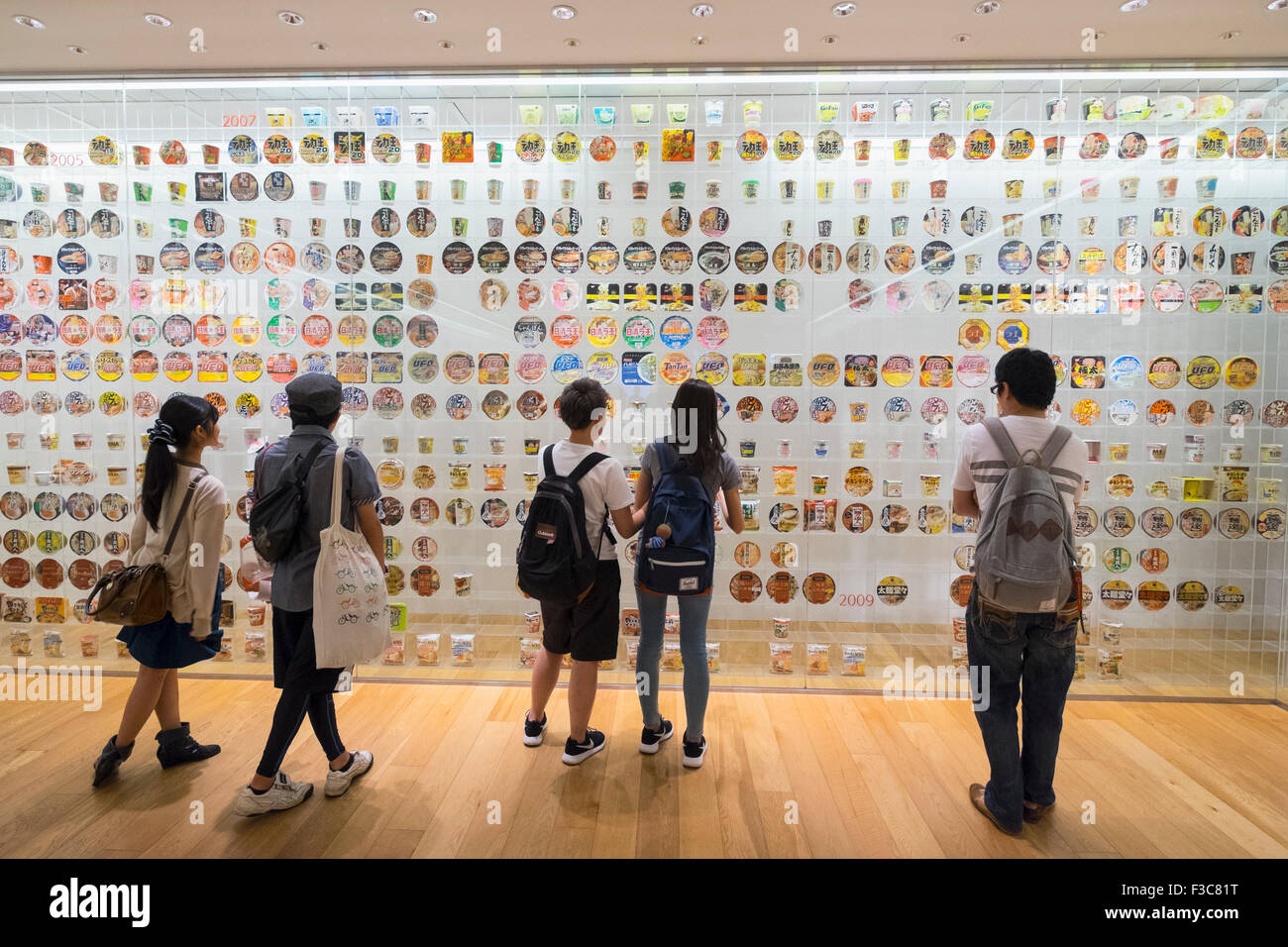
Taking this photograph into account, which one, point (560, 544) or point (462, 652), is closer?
point (560, 544)

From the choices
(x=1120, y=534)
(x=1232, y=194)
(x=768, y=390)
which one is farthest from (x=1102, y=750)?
(x=1232, y=194)

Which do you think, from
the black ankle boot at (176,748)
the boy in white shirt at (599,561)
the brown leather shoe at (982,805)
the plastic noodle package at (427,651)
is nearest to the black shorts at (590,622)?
the boy in white shirt at (599,561)

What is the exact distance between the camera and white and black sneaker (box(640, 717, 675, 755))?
2.92 metres

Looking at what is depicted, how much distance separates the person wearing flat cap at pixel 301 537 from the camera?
2369mm

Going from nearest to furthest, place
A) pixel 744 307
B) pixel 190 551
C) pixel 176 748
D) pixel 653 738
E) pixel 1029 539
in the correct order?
pixel 1029 539, pixel 190 551, pixel 176 748, pixel 653 738, pixel 744 307

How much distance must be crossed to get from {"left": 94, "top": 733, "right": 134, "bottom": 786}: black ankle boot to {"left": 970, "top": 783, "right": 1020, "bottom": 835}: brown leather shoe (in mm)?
3356

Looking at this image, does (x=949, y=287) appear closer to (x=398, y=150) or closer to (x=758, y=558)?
(x=758, y=558)

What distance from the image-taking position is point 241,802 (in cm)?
240

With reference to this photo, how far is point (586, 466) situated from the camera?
2654 millimetres

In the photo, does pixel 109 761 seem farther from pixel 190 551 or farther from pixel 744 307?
pixel 744 307

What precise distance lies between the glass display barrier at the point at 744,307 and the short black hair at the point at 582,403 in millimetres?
1047

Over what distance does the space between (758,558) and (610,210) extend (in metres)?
2.13

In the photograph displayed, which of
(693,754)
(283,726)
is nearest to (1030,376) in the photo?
(693,754)

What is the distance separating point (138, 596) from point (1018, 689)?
3305mm
